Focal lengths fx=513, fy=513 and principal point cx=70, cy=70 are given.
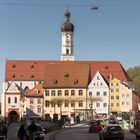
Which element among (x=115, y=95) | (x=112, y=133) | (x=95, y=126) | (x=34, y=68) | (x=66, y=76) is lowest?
(x=112, y=133)

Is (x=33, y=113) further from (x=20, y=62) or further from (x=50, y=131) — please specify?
(x=50, y=131)

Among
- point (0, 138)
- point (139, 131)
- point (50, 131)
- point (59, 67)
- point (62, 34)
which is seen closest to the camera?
point (0, 138)

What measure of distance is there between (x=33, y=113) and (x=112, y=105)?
19.5 m

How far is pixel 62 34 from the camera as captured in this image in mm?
154250

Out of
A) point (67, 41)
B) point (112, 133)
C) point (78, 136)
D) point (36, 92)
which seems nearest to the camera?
point (112, 133)

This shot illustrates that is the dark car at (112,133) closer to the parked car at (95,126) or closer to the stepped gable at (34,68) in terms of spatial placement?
the parked car at (95,126)

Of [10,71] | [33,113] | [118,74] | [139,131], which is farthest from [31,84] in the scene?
[139,131]

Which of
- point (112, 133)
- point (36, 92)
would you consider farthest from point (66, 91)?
point (112, 133)

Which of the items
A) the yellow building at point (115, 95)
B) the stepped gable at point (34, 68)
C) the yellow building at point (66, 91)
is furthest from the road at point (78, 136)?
the stepped gable at point (34, 68)

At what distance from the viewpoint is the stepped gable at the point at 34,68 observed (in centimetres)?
13475

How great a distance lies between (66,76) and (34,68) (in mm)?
16116

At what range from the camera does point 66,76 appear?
422 feet

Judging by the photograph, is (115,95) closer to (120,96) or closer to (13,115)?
(120,96)

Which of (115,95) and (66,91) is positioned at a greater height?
(66,91)
